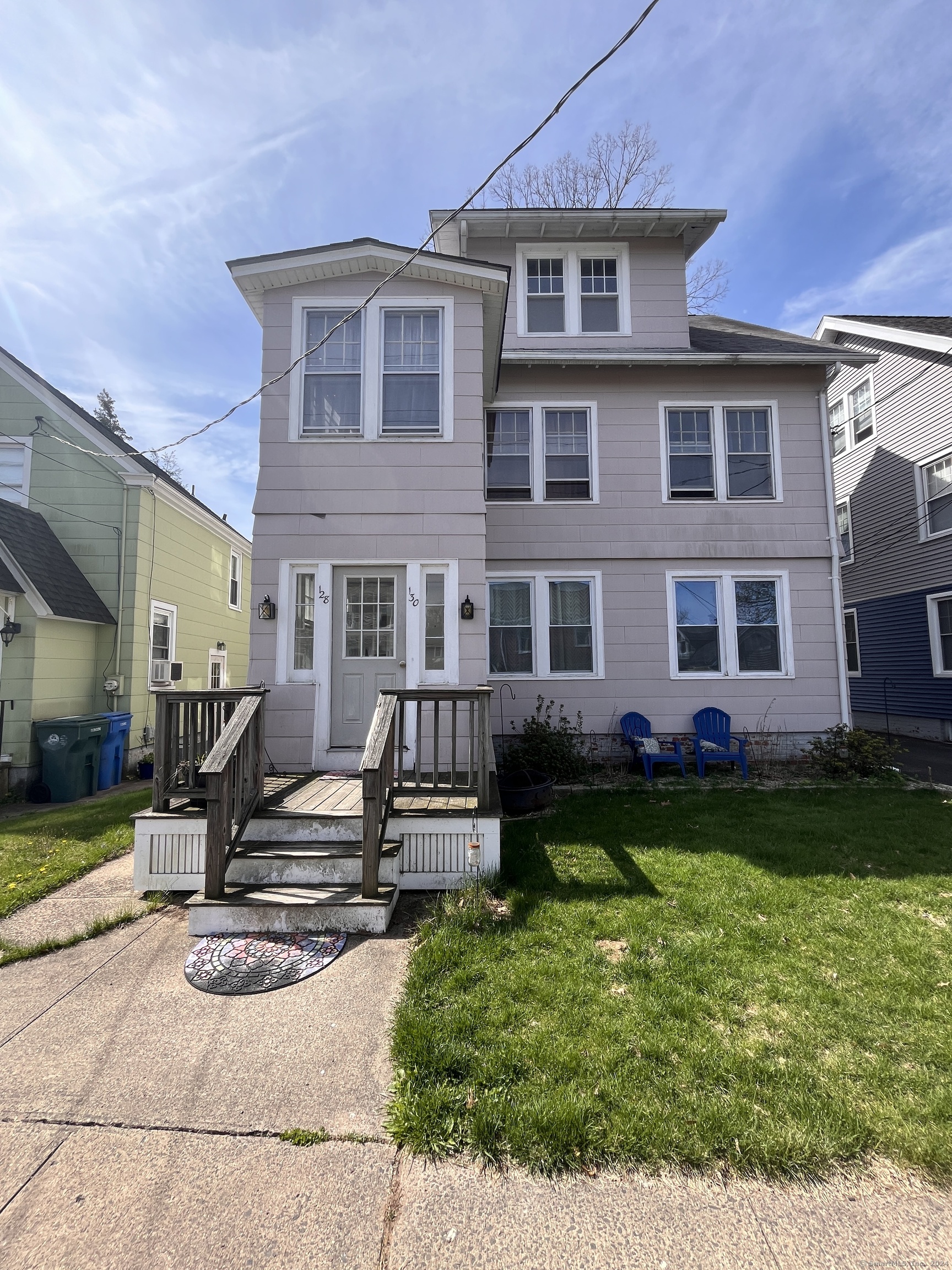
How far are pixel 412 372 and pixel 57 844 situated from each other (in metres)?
6.28

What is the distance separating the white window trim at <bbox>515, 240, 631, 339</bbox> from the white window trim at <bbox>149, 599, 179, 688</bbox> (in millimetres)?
8115

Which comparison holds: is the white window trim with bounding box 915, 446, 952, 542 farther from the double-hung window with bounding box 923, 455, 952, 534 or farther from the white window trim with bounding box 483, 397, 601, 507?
the white window trim with bounding box 483, 397, 601, 507

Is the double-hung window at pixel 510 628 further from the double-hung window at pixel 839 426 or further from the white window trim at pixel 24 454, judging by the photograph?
the double-hung window at pixel 839 426

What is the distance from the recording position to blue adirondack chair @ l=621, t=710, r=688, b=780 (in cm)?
805

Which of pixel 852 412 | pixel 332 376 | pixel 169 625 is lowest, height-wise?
pixel 169 625

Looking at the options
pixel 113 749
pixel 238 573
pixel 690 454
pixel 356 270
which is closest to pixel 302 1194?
pixel 356 270

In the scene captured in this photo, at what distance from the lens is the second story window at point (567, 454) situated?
9180 mm

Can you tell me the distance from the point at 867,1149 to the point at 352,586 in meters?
5.63

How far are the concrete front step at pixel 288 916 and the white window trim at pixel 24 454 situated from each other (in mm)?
9110

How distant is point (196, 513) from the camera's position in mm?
11953

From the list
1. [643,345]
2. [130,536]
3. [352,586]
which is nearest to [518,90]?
[352,586]

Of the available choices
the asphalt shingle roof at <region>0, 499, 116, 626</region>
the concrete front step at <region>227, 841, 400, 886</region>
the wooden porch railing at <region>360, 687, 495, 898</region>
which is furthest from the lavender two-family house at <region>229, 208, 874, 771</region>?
the asphalt shingle roof at <region>0, 499, 116, 626</region>

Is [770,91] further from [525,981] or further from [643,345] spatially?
[525,981]

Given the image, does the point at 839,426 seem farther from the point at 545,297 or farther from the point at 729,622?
the point at 545,297
